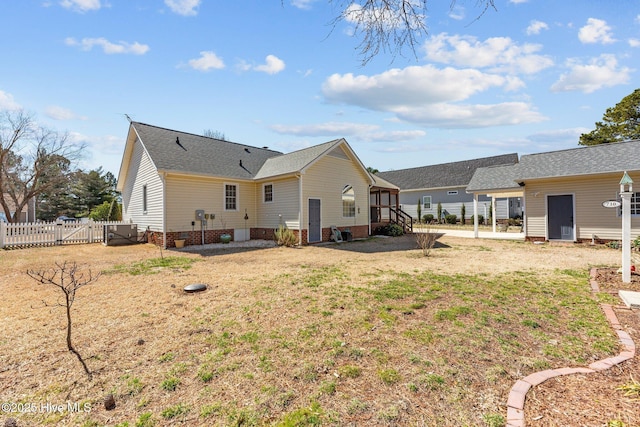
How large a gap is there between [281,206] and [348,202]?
414cm

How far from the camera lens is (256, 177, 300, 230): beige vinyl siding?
14442 mm

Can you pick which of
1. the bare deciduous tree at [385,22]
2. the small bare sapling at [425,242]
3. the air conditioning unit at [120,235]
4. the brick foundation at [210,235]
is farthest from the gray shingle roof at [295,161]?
the bare deciduous tree at [385,22]

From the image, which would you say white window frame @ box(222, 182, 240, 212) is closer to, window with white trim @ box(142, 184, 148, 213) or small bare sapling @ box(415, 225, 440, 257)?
window with white trim @ box(142, 184, 148, 213)

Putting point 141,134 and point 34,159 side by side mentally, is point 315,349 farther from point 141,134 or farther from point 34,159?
point 34,159

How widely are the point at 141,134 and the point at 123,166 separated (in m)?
4.26

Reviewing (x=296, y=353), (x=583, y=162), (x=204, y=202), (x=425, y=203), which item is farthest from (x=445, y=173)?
(x=296, y=353)

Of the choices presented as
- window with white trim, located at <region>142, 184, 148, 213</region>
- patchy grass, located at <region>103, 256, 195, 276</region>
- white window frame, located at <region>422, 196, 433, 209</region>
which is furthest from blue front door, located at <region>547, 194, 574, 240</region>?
window with white trim, located at <region>142, 184, 148, 213</region>

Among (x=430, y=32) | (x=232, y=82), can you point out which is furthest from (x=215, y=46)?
(x=430, y=32)

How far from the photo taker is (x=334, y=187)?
16078 millimetres

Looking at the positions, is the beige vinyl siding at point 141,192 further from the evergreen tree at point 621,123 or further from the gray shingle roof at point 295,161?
the evergreen tree at point 621,123

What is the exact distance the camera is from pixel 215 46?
8.52 meters

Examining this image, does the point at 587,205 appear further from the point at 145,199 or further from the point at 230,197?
the point at 145,199

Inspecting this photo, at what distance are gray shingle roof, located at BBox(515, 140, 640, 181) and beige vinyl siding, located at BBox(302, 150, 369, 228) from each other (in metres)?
8.20

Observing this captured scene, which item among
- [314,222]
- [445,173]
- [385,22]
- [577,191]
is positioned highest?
[445,173]
